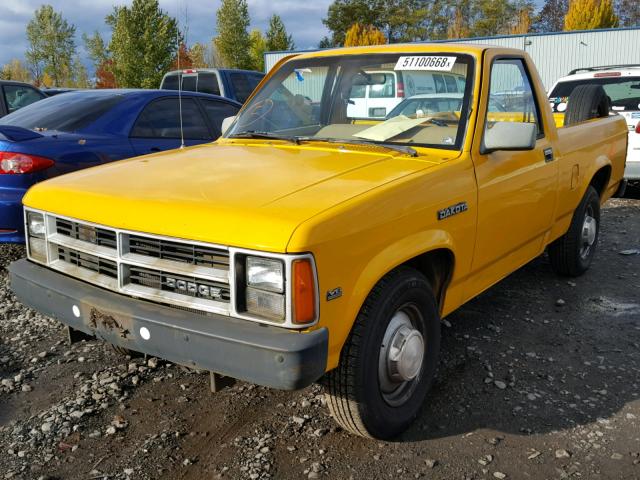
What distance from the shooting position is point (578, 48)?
83.1 ft

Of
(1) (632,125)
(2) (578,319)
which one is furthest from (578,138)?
(1) (632,125)

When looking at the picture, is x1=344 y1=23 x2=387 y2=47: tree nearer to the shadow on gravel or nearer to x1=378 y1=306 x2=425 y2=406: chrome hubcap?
the shadow on gravel

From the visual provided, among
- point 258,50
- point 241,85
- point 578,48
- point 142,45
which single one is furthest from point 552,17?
point 241,85

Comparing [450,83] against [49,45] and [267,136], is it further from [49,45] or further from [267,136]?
[49,45]

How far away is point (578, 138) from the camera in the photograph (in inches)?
187

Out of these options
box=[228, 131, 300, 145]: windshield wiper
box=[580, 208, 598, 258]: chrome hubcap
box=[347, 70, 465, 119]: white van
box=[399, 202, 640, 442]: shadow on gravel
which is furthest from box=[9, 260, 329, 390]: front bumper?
box=[580, 208, 598, 258]: chrome hubcap

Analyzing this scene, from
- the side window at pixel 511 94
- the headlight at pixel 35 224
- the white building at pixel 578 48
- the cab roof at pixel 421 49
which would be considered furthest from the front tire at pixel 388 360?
the white building at pixel 578 48

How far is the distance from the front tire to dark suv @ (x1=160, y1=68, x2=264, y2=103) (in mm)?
10244

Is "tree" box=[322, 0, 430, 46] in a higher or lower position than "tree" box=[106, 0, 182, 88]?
higher

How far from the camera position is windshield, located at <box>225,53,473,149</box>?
3506 mm

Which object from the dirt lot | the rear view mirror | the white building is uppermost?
the white building

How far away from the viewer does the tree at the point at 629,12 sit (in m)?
57.3

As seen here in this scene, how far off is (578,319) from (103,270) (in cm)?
329

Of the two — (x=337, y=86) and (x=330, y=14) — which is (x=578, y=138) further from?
(x=330, y=14)
